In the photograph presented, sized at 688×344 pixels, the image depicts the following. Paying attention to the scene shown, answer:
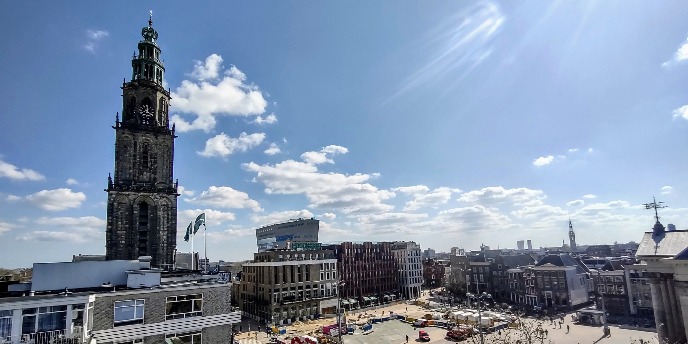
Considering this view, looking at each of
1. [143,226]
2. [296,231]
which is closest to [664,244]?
[143,226]

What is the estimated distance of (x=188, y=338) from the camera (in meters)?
26.5

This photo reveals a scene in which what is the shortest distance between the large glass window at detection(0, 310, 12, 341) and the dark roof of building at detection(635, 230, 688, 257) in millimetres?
63356

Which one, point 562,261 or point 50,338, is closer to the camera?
point 50,338

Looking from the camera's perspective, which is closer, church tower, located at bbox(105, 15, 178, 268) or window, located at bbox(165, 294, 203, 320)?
window, located at bbox(165, 294, 203, 320)

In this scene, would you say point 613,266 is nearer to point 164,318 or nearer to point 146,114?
point 164,318

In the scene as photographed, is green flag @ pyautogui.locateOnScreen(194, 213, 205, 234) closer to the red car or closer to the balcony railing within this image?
the balcony railing

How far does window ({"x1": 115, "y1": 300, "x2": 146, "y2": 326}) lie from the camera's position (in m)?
24.3

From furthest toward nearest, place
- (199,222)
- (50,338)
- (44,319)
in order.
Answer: (199,222), (44,319), (50,338)

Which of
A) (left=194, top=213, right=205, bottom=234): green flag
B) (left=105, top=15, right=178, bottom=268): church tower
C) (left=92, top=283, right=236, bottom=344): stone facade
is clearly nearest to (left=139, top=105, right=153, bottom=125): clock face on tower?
(left=105, top=15, right=178, bottom=268): church tower

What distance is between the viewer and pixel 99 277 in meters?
28.8

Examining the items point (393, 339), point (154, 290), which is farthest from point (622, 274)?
point (154, 290)

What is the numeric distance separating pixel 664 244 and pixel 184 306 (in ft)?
187

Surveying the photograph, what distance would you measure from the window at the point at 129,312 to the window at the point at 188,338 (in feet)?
7.79

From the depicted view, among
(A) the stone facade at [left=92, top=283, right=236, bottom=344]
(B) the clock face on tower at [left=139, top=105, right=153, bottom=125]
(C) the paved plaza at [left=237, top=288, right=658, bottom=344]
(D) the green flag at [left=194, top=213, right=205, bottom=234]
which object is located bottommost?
(C) the paved plaza at [left=237, top=288, right=658, bottom=344]
